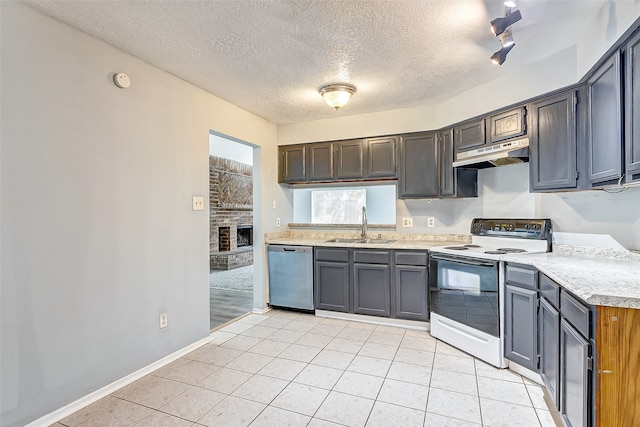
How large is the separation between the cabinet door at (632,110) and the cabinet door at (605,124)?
0.25 feet

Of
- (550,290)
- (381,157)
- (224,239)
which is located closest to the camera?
(550,290)

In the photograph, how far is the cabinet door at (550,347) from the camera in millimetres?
1735

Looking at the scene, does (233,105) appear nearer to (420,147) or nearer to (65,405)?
(420,147)

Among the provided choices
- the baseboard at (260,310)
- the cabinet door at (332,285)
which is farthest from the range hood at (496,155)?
the baseboard at (260,310)

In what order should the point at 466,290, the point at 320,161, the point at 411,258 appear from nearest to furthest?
the point at 466,290 → the point at 411,258 → the point at 320,161

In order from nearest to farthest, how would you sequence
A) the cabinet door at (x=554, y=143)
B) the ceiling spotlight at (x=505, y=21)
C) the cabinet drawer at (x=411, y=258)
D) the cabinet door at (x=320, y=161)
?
the ceiling spotlight at (x=505, y=21) < the cabinet door at (x=554, y=143) < the cabinet drawer at (x=411, y=258) < the cabinet door at (x=320, y=161)

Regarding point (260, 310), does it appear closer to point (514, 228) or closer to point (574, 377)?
point (514, 228)

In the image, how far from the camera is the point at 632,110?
163 cm

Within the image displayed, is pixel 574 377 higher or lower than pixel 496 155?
lower

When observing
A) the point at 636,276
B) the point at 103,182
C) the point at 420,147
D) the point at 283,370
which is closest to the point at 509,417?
the point at 636,276

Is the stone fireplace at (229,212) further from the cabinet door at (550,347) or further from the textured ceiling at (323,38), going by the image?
the cabinet door at (550,347)

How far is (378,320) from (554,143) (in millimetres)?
2315

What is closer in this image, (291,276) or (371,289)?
(371,289)

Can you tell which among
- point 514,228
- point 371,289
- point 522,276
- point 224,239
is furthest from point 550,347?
point 224,239
